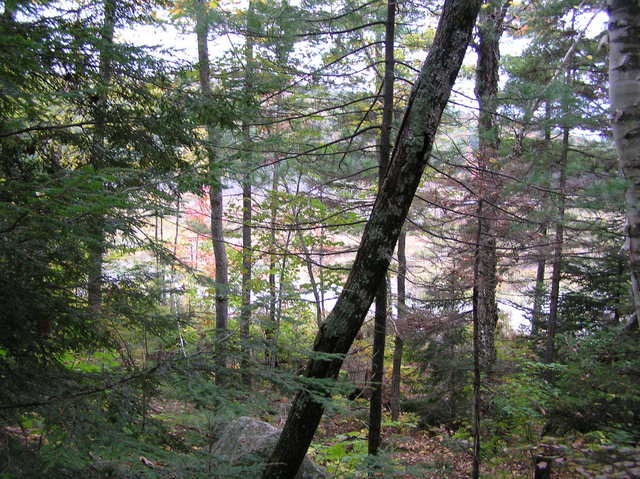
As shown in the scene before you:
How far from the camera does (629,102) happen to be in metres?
4.85

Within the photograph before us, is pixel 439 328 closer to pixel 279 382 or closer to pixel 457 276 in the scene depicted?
pixel 457 276

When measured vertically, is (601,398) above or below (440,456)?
above

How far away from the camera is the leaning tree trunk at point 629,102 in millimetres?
4707

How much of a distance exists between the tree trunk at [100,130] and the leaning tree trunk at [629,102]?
5.27 meters

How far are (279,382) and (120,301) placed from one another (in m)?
1.98

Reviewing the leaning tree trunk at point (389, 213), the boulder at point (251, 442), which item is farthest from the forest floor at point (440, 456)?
the leaning tree trunk at point (389, 213)

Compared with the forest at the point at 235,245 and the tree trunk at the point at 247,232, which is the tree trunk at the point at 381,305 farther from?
the tree trunk at the point at 247,232

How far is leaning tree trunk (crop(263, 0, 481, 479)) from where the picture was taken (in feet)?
12.2

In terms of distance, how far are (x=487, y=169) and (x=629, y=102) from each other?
168cm

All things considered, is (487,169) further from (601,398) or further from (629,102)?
(601,398)

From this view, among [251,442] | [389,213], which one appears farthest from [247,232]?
[389,213]

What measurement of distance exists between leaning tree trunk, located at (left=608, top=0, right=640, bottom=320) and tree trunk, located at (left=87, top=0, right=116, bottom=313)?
17.3 feet

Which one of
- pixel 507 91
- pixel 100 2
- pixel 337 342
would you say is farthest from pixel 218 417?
pixel 507 91

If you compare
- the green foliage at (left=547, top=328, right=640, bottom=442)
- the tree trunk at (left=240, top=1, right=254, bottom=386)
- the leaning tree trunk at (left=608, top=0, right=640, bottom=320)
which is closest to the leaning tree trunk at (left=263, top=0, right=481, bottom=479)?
the tree trunk at (left=240, top=1, right=254, bottom=386)
